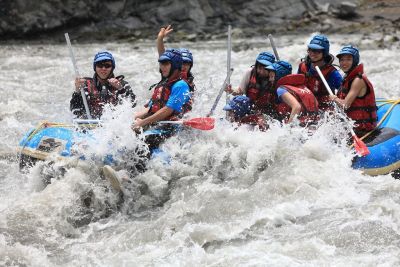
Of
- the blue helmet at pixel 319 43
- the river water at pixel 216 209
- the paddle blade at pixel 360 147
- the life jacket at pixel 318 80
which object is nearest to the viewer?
the river water at pixel 216 209

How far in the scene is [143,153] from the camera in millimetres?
6539

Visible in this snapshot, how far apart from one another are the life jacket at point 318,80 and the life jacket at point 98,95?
2252mm

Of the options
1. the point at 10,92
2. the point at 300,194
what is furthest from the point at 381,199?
the point at 10,92

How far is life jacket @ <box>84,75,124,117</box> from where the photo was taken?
7355 millimetres

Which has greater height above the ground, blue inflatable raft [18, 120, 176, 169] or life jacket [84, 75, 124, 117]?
life jacket [84, 75, 124, 117]

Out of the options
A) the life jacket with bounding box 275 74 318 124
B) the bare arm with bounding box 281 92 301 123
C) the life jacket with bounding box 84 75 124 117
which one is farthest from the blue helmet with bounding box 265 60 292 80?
the life jacket with bounding box 84 75 124 117

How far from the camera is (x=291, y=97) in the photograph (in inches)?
275

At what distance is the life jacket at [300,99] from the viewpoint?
23.3 feet

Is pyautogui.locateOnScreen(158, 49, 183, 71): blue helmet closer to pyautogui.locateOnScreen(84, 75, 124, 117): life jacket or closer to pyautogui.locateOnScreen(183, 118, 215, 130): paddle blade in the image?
pyautogui.locateOnScreen(183, 118, 215, 130): paddle blade

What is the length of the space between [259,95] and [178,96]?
3.85 ft

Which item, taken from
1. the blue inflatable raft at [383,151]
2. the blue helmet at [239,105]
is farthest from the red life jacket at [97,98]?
the blue inflatable raft at [383,151]

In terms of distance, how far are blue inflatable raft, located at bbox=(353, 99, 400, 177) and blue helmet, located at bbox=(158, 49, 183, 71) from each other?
2127 millimetres

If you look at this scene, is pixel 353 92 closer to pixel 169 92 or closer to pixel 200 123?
pixel 200 123

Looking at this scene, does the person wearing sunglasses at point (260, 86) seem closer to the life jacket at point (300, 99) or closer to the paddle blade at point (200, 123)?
the life jacket at point (300, 99)
